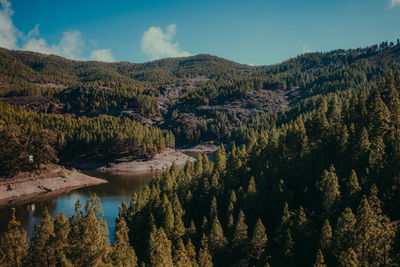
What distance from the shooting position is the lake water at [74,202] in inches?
3049

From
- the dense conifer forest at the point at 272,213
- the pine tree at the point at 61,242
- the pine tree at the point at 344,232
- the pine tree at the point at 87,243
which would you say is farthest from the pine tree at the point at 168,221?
the pine tree at the point at 344,232

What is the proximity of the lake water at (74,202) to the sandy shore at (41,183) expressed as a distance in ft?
17.8

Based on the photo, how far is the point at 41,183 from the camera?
352 feet

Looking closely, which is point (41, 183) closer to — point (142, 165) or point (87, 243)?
point (142, 165)

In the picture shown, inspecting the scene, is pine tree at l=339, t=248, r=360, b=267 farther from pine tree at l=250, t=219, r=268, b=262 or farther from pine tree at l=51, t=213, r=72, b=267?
pine tree at l=51, t=213, r=72, b=267

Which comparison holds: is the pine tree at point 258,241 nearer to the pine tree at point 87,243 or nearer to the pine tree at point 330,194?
the pine tree at point 330,194

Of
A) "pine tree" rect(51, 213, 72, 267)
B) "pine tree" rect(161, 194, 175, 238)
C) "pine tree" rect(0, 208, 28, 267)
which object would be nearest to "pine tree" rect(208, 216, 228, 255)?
"pine tree" rect(161, 194, 175, 238)

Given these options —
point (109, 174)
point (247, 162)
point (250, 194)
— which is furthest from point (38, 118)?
point (250, 194)

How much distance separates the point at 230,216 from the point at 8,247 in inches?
1425

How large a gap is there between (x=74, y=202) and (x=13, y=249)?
70.9m

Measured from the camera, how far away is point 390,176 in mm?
47281

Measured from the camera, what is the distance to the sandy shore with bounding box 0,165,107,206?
9734 cm

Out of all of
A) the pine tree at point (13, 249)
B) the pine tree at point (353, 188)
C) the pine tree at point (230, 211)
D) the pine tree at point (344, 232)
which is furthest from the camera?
the pine tree at point (230, 211)

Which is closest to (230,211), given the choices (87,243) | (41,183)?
(87,243)
